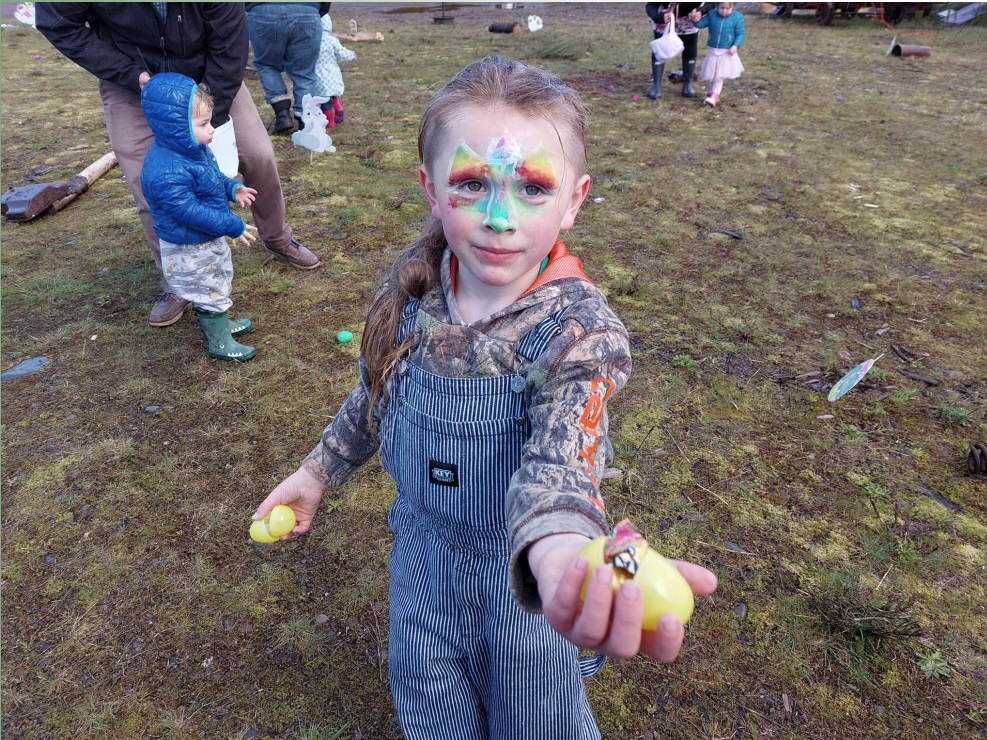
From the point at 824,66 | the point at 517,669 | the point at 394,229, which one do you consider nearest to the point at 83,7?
the point at 394,229

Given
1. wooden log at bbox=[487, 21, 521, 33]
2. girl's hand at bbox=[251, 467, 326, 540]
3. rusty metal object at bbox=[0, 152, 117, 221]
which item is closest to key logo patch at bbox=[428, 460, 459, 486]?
girl's hand at bbox=[251, 467, 326, 540]

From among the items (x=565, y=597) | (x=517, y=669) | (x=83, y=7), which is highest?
(x=83, y=7)

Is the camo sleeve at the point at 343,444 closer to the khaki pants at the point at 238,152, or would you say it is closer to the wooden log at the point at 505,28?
the khaki pants at the point at 238,152

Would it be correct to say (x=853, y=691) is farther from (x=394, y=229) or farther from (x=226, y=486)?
(x=394, y=229)

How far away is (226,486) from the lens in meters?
3.13

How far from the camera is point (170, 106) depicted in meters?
3.25

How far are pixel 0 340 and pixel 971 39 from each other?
51.5 ft

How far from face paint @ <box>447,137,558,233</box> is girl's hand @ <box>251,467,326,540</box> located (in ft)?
3.20

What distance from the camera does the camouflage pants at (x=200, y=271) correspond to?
366cm

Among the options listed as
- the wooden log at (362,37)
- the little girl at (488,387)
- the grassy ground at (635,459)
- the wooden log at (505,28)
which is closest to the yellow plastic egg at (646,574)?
the little girl at (488,387)

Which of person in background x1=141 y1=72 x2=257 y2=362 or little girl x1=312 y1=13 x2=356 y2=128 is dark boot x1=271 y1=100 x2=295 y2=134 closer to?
little girl x1=312 y1=13 x2=356 y2=128

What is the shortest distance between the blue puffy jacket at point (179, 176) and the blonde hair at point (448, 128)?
2.03 metres

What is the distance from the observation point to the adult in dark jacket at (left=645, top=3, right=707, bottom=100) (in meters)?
8.55

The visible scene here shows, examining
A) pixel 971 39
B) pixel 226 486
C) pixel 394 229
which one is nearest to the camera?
pixel 226 486
